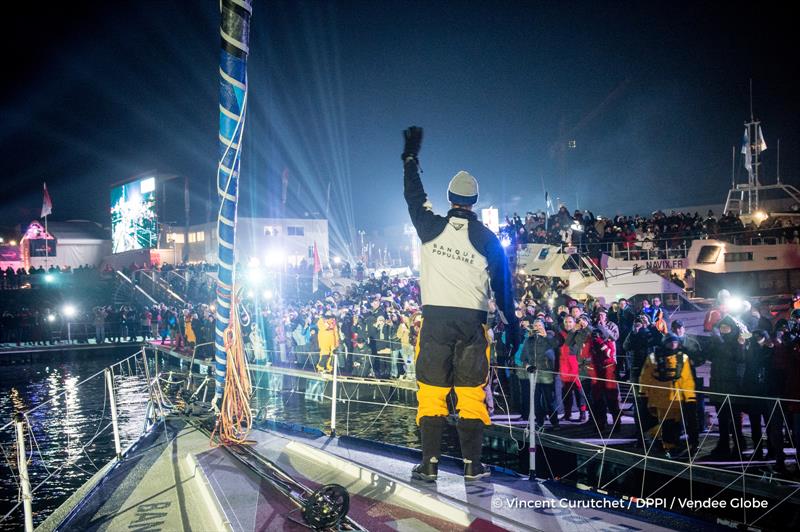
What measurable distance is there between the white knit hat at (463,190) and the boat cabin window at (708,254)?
19102mm

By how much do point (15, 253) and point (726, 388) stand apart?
7057cm

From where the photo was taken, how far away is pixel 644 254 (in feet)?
69.8

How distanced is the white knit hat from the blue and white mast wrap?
269cm

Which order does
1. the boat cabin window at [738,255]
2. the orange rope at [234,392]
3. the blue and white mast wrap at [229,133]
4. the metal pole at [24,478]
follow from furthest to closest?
the boat cabin window at [738,255] → the orange rope at [234,392] → the blue and white mast wrap at [229,133] → the metal pole at [24,478]

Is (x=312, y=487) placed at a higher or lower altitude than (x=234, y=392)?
lower

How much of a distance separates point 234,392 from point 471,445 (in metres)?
3.00

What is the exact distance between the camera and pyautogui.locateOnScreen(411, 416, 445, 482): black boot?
4.38m

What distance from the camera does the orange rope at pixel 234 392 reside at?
608 cm

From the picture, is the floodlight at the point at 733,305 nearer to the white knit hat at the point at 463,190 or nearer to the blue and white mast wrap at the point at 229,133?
the white knit hat at the point at 463,190

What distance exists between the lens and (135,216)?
63.1 metres

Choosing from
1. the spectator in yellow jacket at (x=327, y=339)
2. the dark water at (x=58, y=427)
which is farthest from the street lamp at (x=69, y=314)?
the spectator in yellow jacket at (x=327, y=339)

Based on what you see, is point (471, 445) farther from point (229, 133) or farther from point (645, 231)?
point (645, 231)

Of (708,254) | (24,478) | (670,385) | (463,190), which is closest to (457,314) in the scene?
(463,190)

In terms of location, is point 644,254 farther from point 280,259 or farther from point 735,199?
point 280,259
